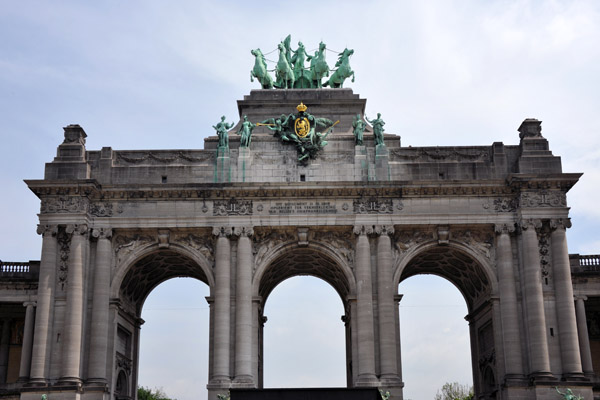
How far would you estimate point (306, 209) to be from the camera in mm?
49688

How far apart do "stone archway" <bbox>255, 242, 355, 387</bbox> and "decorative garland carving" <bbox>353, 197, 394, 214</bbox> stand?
287 cm

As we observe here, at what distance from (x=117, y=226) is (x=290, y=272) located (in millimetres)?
12702

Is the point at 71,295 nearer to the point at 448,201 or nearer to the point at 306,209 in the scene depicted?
the point at 306,209

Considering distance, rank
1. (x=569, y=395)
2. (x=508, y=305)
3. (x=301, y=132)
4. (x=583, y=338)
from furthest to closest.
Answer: (x=301, y=132) < (x=583, y=338) < (x=508, y=305) < (x=569, y=395)

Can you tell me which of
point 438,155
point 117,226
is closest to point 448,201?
point 438,155

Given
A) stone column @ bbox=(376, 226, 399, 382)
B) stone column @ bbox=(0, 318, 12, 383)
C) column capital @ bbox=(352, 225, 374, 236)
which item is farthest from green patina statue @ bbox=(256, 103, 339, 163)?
stone column @ bbox=(0, 318, 12, 383)

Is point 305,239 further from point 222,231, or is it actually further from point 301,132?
point 301,132

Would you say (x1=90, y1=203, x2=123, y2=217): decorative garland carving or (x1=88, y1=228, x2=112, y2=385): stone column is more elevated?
(x1=90, y1=203, x2=123, y2=217): decorative garland carving

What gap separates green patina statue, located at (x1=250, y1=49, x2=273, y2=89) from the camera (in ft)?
183

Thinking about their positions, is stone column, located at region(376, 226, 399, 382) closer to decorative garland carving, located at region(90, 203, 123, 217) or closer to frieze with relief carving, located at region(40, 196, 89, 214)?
decorative garland carving, located at region(90, 203, 123, 217)

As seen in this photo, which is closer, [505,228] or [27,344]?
[27,344]

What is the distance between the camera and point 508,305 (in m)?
48.1

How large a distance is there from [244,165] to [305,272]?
33.2 feet

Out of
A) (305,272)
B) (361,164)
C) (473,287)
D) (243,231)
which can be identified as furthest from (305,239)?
(473,287)
